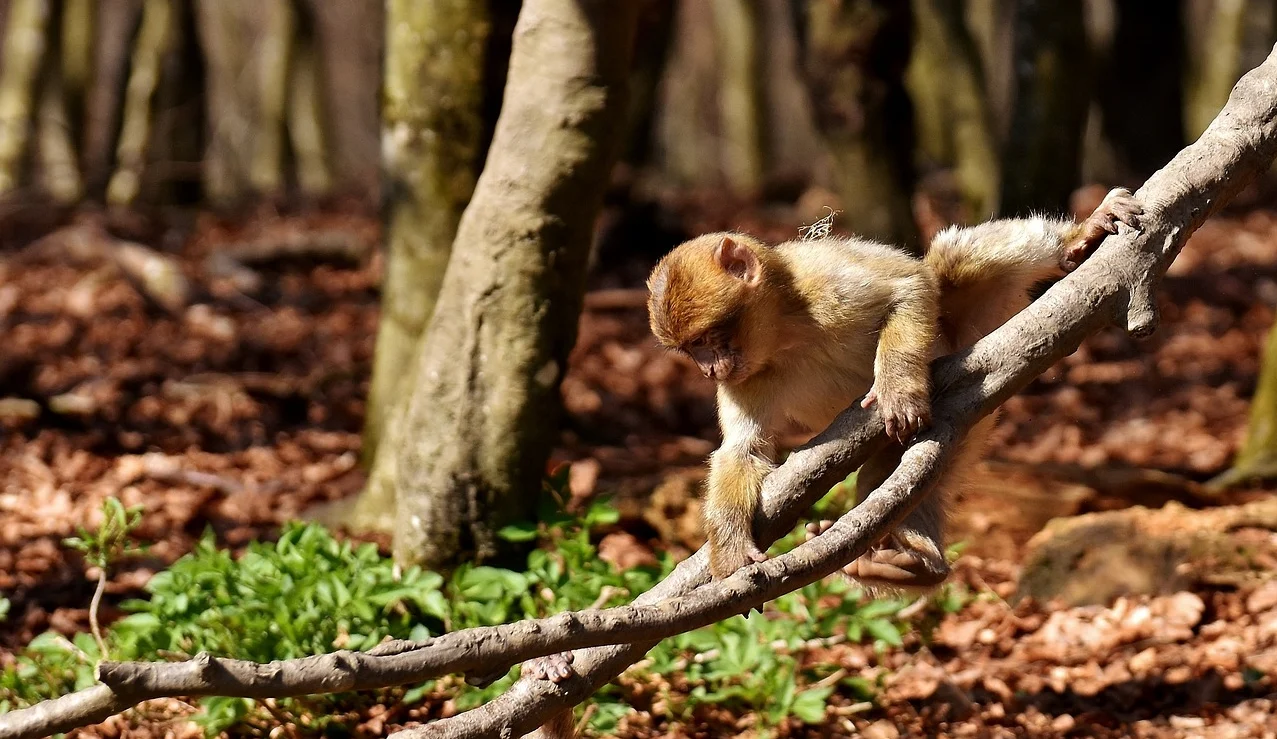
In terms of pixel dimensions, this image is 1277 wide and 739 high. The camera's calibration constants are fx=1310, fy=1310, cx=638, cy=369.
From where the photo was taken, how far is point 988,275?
4.41 meters

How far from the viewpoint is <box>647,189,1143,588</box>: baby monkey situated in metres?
4.02

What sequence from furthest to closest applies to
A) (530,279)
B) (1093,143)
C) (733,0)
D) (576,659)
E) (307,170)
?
(307,170), (733,0), (1093,143), (530,279), (576,659)

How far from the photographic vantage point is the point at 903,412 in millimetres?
3617

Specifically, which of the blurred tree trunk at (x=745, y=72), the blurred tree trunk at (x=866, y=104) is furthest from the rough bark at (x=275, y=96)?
the blurred tree trunk at (x=866, y=104)

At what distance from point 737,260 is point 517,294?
145cm

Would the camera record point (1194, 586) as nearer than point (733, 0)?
Yes

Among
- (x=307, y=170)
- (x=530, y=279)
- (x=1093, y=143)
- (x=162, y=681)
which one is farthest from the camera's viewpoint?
(x=307, y=170)

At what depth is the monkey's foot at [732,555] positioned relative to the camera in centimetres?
366

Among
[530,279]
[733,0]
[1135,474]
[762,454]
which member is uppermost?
[733,0]

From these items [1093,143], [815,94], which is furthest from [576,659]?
[1093,143]

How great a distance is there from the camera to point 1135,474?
256 inches

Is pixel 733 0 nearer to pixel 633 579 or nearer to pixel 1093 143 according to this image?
pixel 1093 143

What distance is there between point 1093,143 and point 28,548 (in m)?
13.8

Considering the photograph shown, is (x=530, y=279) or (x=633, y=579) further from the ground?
(x=530, y=279)
